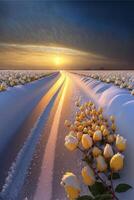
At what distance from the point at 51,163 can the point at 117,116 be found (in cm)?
146

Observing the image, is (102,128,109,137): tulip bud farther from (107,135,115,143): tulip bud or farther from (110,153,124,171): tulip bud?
(110,153,124,171): tulip bud

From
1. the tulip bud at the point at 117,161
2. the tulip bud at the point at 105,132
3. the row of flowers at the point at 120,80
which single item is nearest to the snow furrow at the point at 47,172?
the tulip bud at the point at 105,132

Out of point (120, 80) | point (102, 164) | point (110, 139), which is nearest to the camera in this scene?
point (102, 164)

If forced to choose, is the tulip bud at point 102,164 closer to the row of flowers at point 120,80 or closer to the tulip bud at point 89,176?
the tulip bud at point 89,176

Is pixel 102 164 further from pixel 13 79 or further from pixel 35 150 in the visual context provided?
pixel 13 79

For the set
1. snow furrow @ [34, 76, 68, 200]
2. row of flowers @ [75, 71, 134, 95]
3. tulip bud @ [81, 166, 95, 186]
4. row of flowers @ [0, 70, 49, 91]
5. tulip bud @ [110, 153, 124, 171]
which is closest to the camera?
tulip bud @ [110, 153, 124, 171]

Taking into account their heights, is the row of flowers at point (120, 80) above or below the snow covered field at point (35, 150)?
above

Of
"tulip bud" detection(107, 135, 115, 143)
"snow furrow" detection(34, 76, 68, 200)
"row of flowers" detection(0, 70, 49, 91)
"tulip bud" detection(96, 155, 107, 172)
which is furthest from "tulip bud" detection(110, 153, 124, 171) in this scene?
"row of flowers" detection(0, 70, 49, 91)

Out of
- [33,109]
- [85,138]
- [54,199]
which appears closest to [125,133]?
[85,138]

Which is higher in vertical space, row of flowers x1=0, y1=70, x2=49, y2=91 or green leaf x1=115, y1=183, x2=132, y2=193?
green leaf x1=115, y1=183, x2=132, y2=193

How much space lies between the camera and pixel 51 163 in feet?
14.5

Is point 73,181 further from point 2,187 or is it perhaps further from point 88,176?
point 2,187

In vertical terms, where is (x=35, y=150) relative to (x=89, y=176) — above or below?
below

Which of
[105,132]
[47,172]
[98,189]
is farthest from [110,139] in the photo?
[47,172]
